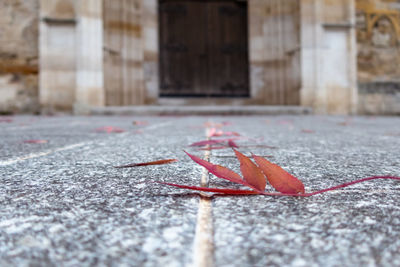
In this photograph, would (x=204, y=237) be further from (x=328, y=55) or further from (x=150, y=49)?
(x=150, y=49)

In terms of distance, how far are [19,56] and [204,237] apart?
545 cm

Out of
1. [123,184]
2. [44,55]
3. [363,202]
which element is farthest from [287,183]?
[44,55]

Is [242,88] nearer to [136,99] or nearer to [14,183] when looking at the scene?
[136,99]

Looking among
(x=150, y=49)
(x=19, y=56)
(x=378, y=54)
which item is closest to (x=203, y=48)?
(x=150, y=49)

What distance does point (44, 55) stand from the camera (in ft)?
15.0

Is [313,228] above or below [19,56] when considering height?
below

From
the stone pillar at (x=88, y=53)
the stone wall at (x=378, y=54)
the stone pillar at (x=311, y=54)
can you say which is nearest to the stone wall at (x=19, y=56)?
the stone pillar at (x=88, y=53)

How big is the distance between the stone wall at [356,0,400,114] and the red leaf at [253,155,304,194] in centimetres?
524

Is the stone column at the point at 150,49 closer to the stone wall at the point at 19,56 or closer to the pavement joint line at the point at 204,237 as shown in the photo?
the stone wall at the point at 19,56

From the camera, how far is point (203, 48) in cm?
606

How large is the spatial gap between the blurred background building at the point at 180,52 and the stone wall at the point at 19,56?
2cm

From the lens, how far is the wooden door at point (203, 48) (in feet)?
19.5

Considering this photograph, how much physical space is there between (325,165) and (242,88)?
5452 millimetres

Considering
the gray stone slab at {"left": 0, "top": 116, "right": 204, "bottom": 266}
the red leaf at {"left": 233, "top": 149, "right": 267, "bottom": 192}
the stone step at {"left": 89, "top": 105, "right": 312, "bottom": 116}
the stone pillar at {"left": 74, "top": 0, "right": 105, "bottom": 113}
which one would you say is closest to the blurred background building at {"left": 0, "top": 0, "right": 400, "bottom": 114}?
the stone pillar at {"left": 74, "top": 0, "right": 105, "bottom": 113}
